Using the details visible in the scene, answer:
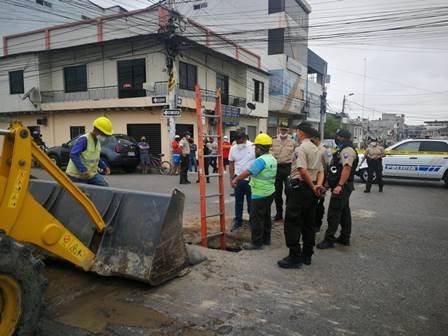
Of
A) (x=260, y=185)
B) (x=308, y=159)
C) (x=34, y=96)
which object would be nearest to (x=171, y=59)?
(x=34, y=96)

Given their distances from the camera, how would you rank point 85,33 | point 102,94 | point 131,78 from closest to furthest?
point 131,78, point 85,33, point 102,94

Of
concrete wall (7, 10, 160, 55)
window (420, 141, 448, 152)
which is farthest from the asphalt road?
concrete wall (7, 10, 160, 55)

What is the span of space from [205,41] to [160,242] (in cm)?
1789

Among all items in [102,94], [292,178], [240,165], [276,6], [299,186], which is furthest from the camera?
[276,6]

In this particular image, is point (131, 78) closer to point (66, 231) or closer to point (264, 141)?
point (264, 141)

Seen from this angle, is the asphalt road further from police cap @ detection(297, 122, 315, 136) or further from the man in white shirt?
police cap @ detection(297, 122, 315, 136)

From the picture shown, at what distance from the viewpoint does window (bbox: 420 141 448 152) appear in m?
11.7

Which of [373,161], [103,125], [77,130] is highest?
[77,130]

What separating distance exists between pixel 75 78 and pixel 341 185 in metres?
19.1

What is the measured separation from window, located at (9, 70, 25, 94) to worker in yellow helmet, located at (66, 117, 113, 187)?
1932 cm

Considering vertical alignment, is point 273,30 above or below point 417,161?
above

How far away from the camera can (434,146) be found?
38.9 feet

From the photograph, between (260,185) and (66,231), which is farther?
(260,185)

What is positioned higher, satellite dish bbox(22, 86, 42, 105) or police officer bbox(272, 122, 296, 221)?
satellite dish bbox(22, 86, 42, 105)
